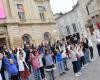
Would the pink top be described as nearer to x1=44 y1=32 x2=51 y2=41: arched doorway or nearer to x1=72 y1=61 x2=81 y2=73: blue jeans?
x1=72 y1=61 x2=81 y2=73: blue jeans

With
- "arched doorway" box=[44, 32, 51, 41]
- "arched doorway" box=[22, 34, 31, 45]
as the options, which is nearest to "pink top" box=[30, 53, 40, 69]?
"arched doorway" box=[22, 34, 31, 45]

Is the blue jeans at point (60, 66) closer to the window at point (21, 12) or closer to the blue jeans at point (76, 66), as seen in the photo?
the blue jeans at point (76, 66)

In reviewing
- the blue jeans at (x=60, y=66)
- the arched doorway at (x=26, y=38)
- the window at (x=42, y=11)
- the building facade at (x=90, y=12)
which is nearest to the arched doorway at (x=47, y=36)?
the window at (x=42, y=11)

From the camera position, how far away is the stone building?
34.4 m

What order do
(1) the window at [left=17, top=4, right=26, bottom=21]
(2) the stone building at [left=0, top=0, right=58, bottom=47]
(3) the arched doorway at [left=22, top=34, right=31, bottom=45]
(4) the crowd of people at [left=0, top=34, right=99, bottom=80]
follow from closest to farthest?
(4) the crowd of people at [left=0, top=34, right=99, bottom=80] < (2) the stone building at [left=0, top=0, right=58, bottom=47] < (3) the arched doorway at [left=22, top=34, right=31, bottom=45] < (1) the window at [left=17, top=4, right=26, bottom=21]

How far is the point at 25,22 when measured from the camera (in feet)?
123

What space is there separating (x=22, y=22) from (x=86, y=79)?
24.1 m

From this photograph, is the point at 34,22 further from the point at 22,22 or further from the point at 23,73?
the point at 23,73

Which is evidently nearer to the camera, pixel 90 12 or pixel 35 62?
pixel 35 62

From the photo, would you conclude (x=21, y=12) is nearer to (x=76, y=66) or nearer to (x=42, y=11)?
(x=42, y=11)

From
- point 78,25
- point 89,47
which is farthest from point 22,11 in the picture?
point 78,25

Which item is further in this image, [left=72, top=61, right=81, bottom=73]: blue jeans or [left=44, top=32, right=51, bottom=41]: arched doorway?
[left=44, top=32, right=51, bottom=41]: arched doorway

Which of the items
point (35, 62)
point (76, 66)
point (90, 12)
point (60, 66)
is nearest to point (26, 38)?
point (60, 66)

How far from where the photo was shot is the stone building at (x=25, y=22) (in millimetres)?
34375
